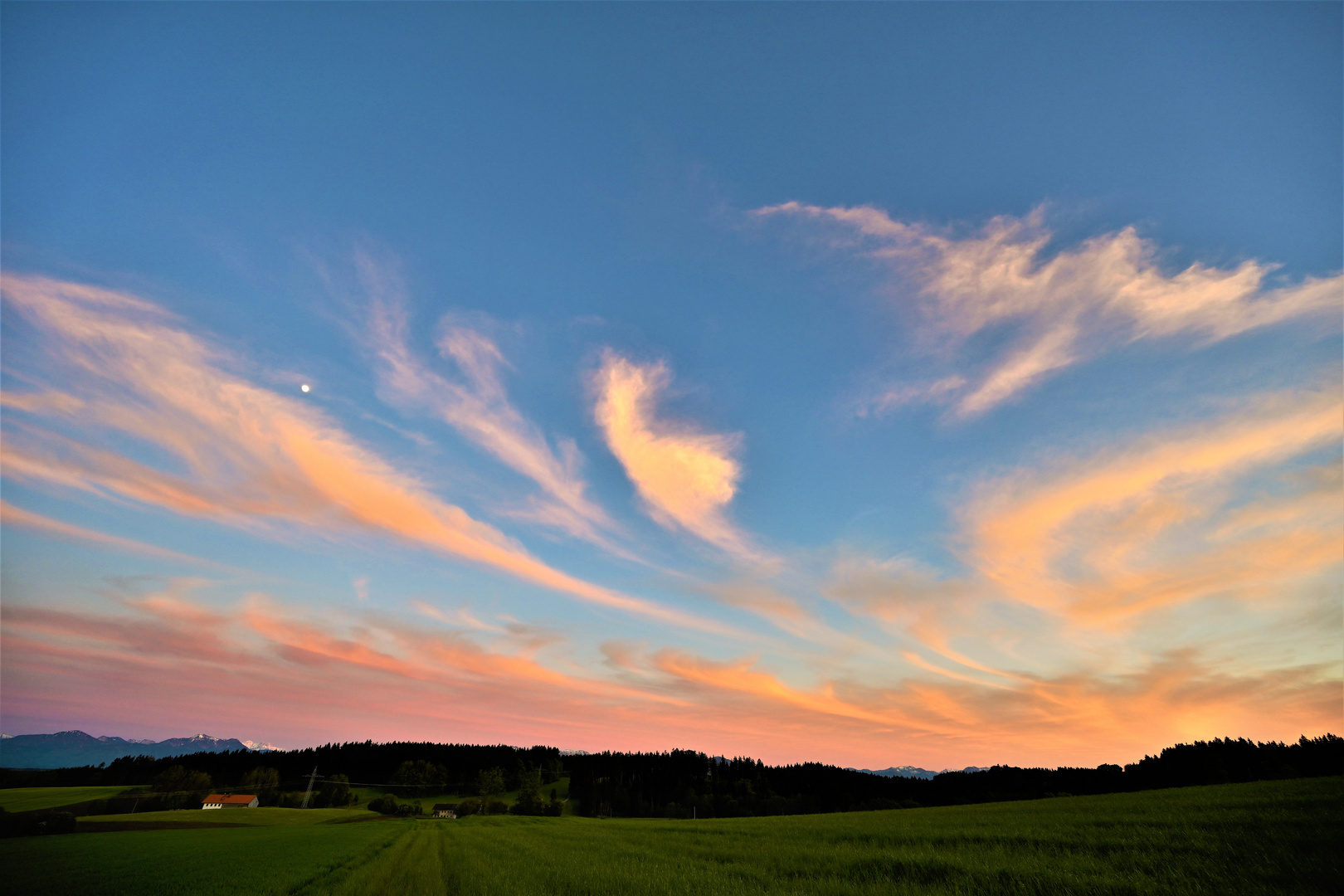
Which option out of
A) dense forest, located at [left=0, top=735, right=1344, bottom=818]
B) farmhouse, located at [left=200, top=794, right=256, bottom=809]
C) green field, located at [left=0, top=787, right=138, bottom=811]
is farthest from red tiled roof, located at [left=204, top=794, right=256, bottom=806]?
green field, located at [left=0, top=787, right=138, bottom=811]

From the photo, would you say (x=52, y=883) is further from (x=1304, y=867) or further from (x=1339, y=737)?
(x=1339, y=737)

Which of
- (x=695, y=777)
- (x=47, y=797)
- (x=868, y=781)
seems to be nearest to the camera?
(x=47, y=797)

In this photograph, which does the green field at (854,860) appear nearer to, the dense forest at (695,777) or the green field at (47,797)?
the green field at (47,797)

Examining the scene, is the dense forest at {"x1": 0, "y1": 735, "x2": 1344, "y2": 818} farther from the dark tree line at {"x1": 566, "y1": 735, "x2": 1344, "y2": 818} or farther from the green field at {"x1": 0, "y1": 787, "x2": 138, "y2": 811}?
the green field at {"x1": 0, "y1": 787, "x2": 138, "y2": 811}

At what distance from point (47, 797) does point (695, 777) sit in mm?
150230

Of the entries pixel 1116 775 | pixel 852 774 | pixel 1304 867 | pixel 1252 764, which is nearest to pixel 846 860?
pixel 1304 867

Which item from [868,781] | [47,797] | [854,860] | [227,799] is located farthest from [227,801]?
[854,860]

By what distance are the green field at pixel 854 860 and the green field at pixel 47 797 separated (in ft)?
286

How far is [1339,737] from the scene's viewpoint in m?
90.3

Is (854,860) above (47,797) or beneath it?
above

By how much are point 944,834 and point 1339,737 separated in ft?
400

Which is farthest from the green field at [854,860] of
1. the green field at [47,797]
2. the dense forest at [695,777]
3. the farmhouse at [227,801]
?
the farmhouse at [227,801]

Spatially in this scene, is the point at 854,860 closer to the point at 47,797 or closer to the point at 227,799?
the point at 47,797

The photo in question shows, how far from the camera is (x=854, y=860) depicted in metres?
19.9
